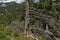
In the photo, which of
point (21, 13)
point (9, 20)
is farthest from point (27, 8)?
point (9, 20)

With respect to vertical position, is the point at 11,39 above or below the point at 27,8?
below

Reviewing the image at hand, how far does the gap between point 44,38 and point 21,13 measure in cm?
286

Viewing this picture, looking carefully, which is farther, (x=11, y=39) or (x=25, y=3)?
(x=25, y=3)

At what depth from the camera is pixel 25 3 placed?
1175cm

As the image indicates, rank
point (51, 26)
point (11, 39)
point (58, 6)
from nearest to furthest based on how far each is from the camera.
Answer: point (11, 39)
point (51, 26)
point (58, 6)

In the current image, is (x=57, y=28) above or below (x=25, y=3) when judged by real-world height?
below

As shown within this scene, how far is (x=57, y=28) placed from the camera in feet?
31.9

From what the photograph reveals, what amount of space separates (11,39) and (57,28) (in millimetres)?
2633

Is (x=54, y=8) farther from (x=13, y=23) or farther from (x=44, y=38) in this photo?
(x=44, y=38)

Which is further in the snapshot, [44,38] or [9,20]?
[9,20]

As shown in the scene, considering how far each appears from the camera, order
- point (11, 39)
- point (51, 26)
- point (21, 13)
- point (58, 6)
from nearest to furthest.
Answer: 1. point (11, 39)
2. point (51, 26)
3. point (21, 13)
4. point (58, 6)

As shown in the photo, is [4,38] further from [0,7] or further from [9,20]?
[0,7]

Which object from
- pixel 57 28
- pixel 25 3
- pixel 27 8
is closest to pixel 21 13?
pixel 27 8

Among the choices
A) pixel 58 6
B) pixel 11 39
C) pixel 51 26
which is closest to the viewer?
pixel 11 39
